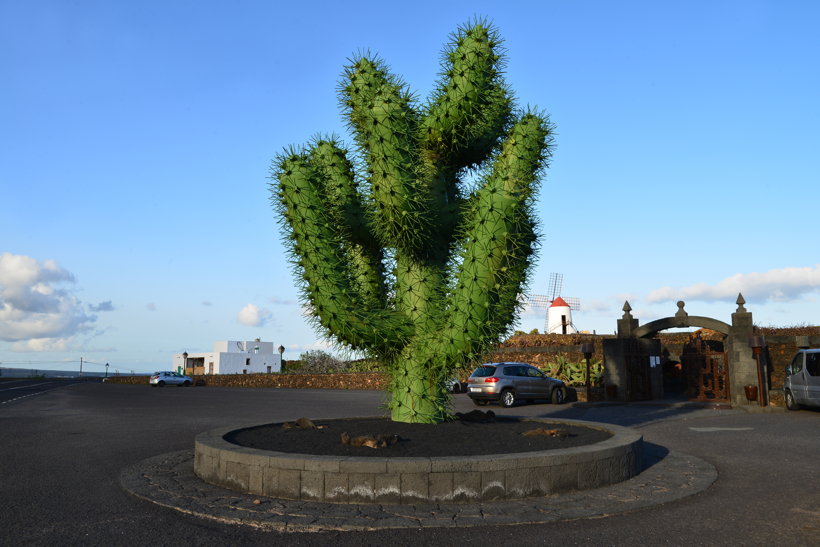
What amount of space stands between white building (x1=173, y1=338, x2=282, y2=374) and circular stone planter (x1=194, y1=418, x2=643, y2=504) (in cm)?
6750

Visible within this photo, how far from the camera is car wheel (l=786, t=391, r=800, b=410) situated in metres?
18.1

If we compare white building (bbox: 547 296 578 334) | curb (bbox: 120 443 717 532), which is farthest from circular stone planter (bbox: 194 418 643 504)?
white building (bbox: 547 296 578 334)

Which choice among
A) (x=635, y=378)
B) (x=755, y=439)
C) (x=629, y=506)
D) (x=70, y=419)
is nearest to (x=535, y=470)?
(x=629, y=506)

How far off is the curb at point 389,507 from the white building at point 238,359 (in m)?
67.2

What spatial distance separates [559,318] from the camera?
60188 mm

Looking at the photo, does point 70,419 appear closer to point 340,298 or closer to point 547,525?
point 340,298

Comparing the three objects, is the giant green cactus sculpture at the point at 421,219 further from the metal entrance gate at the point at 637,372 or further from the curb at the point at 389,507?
the metal entrance gate at the point at 637,372

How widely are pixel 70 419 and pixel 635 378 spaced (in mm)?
18652

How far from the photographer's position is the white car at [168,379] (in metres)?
48.6

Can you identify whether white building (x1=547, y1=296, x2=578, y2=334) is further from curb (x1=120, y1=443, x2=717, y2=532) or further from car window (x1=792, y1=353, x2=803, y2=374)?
curb (x1=120, y1=443, x2=717, y2=532)

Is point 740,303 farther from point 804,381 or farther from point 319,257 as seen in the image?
point 319,257

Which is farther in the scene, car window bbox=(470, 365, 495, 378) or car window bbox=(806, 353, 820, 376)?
car window bbox=(470, 365, 495, 378)

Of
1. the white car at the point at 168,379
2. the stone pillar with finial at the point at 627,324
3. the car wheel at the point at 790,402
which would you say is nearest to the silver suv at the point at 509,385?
the stone pillar with finial at the point at 627,324

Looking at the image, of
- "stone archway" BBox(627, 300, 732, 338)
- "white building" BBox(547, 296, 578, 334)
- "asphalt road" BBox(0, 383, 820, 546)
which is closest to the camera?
"asphalt road" BBox(0, 383, 820, 546)
